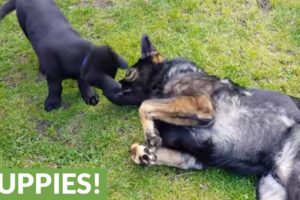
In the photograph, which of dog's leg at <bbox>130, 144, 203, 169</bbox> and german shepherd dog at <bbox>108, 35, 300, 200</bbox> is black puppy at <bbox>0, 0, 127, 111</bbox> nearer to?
german shepherd dog at <bbox>108, 35, 300, 200</bbox>

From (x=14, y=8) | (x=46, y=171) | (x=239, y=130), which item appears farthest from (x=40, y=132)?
(x=239, y=130)

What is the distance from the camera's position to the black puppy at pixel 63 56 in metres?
4.64

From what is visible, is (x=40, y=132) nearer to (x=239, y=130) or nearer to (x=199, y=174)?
(x=199, y=174)

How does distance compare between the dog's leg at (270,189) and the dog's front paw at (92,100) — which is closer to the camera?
the dog's leg at (270,189)

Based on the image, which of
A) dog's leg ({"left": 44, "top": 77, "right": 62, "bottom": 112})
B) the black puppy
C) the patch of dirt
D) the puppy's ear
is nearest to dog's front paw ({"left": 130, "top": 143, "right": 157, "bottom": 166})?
the black puppy

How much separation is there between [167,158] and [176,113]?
0.42 m

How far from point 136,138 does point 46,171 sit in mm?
871

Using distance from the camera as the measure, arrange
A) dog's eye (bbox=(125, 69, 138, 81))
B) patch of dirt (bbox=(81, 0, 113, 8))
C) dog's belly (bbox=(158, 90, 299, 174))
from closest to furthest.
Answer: dog's belly (bbox=(158, 90, 299, 174)) < dog's eye (bbox=(125, 69, 138, 81)) < patch of dirt (bbox=(81, 0, 113, 8))

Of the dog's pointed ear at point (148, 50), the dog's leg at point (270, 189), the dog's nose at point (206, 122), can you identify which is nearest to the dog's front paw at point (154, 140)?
the dog's nose at point (206, 122)

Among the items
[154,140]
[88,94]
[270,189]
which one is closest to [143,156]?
[154,140]

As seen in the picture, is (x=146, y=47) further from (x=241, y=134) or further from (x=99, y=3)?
(x=99, y=3)

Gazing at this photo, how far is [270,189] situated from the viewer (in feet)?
13.8

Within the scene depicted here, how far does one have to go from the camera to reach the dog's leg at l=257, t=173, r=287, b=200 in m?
4.17

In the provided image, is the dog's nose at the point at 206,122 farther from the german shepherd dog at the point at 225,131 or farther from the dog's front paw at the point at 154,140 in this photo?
the dog's front paw at the point at 154,140
